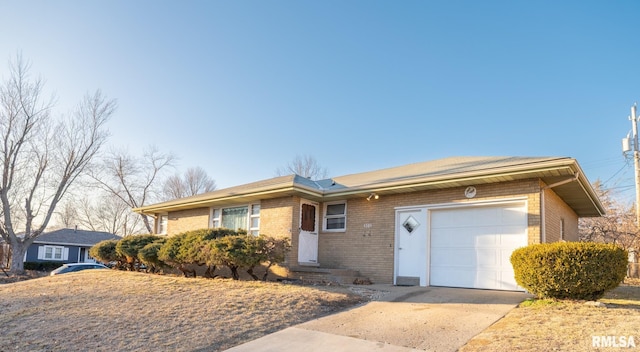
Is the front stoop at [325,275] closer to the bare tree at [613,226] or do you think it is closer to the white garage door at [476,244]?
the white garage door at [476,244]

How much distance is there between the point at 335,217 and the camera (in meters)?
14.1

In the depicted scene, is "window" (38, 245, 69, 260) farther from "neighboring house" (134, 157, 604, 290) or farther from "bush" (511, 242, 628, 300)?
"bush" (511, 242, 628, 300)

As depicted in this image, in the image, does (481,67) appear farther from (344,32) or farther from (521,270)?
(521,270)

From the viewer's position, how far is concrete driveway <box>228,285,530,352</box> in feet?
19.6

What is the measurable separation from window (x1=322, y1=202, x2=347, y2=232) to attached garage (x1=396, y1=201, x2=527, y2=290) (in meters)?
2.09

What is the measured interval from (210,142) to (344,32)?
897 centimetres

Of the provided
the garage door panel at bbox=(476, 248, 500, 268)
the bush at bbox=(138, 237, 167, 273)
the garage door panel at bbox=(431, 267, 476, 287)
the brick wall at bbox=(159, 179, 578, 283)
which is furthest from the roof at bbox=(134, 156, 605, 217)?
the bush at bbox=(138, 237, 167, 273)

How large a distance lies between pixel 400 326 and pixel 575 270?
11.4ft

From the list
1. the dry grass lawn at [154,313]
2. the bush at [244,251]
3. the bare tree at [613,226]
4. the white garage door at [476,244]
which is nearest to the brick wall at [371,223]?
the white garage door at [476,244]

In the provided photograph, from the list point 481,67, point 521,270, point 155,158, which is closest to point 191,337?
point 521,270

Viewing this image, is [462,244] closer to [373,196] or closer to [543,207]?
[543,207]

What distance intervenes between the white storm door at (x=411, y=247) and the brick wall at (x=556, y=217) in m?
3.08

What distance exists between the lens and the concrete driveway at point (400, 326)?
5.99 meters

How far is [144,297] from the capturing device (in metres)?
9.04
